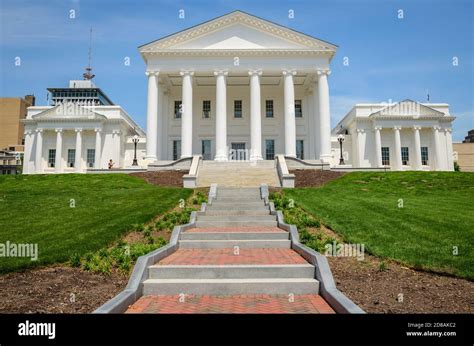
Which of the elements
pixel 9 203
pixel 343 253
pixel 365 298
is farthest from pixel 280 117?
pixel 365 298

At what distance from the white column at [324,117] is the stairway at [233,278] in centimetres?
2703

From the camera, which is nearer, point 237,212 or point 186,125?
point 237,212

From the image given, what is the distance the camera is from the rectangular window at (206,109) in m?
43.5

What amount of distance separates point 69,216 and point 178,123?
30.7 m

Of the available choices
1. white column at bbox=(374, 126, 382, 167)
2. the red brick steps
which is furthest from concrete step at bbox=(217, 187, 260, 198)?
white column at bbox=(374, 126, 382, 167)

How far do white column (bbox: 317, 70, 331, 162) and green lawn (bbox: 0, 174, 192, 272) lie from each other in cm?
2061

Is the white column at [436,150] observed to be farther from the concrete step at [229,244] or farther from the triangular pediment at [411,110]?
the concrete step at [229,244]

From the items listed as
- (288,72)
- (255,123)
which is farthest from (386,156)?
(255,123)

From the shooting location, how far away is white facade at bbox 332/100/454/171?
42.4 m

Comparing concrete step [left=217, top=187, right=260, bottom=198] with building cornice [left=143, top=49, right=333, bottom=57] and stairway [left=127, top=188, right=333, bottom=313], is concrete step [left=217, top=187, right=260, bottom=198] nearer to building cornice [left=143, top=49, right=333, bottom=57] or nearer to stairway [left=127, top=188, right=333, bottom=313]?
stairway [left=127, top=188, right=333, bottom=313]

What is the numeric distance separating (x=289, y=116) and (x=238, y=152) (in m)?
8.50

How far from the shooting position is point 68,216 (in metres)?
13.1

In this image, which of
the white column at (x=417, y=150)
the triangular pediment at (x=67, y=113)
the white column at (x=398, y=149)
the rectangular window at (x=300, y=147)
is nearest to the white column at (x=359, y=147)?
the white column at (x=398, y=149)

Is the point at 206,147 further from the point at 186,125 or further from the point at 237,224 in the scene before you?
the point at 237,224
